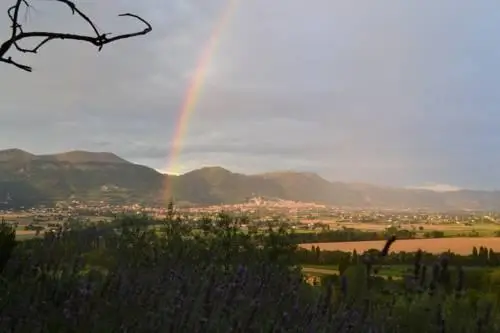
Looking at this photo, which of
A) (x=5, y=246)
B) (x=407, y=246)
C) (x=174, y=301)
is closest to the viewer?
(x=174, y=301)

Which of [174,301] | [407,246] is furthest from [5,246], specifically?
[407,246]

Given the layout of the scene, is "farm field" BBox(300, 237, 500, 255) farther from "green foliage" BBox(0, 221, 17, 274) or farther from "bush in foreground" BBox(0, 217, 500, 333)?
"green foliage" BBox(0, 221, 17, 274)

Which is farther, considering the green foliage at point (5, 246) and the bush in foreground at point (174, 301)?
the green foliage at point (5, 246)

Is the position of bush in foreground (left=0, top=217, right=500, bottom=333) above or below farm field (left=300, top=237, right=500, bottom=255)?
above

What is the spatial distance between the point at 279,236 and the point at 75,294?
14512 millimetres

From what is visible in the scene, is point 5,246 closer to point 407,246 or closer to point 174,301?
point 174,301

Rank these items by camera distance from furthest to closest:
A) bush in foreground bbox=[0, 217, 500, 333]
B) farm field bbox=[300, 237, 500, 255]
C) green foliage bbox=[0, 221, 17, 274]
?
farm field bbox=[300, 237, 500, 255] < green foliage bbox=[0, 221, 17, 274] < bush in foreground bbox=[0, 217, 500, 333]

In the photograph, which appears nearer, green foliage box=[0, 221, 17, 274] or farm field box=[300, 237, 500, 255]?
green foliage box=[0, 221, 17, 274]

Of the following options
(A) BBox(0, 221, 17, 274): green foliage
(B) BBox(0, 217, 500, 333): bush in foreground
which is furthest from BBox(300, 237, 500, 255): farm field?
(A) BBox(0, 221, 17, 274): green foliage

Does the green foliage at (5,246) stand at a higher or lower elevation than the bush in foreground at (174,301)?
higher

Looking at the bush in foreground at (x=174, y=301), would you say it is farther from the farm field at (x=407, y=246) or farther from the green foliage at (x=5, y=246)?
the farm field at (x=407, y=246)

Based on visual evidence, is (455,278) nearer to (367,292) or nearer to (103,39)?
(367,292)

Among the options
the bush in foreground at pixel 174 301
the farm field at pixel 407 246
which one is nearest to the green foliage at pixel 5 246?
the bush in foreground at pixel 174 301

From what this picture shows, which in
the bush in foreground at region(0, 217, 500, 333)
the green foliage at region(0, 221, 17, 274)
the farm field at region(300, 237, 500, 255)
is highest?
the green foliage at region(0, 221, 17, 274)
